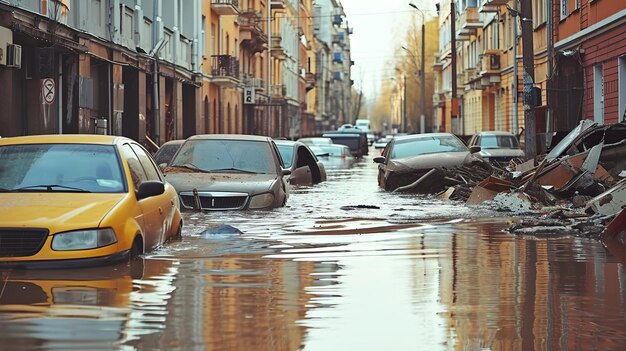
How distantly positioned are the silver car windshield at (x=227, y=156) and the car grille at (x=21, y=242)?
25.7 feet

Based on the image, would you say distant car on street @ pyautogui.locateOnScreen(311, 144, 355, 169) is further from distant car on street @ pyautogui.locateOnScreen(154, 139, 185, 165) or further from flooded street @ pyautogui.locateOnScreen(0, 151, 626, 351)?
flooded street @ pyautogui.locateOnScreen(0, 151, 626, 351)

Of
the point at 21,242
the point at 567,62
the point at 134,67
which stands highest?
the point at 567,62

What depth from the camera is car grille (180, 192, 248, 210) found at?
51.6ft

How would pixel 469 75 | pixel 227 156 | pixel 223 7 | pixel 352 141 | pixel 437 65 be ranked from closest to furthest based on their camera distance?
pixel 227 156, pixel 223 7, pixel 352 141, pixel 469 75, pixel 437 65

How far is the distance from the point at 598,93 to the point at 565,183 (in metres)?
11.9

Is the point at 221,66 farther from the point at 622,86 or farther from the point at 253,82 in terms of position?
the point at 622,86

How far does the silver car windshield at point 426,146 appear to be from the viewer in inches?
968

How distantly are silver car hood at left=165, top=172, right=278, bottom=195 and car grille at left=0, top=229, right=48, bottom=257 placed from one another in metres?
6.75

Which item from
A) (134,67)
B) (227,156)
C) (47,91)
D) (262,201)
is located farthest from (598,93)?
(262,201)

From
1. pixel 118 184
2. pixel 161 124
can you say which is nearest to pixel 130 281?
pixel 118 184

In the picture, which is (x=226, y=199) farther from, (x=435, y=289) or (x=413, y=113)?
(x=413, y=113)

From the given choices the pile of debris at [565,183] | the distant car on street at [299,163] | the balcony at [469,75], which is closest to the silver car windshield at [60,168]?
the pile of debris at [565,183]

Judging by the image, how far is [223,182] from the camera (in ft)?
52.7

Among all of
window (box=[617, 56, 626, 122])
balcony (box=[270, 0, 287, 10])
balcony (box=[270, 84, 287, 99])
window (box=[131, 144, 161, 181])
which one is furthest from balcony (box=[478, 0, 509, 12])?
window (box=[131, 144, 161, 181])
